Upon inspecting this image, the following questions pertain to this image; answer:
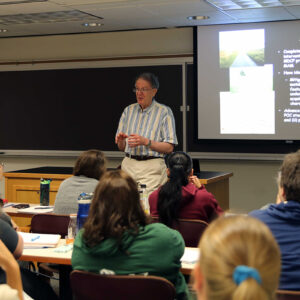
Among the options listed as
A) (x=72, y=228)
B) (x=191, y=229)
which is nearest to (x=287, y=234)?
(x=191, y=229)

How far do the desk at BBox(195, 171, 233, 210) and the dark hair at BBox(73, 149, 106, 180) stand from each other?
1.51 m

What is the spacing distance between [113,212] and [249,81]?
4.70 m

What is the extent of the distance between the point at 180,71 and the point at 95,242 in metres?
4.92

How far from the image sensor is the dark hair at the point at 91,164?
4.08 metres

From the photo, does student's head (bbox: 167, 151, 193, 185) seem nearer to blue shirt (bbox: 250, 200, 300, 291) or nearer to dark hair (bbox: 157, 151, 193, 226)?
dark hair (bbox: 157, 151, 193, 226)

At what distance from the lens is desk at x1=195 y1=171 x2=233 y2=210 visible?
217 inches

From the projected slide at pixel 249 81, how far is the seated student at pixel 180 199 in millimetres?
3259

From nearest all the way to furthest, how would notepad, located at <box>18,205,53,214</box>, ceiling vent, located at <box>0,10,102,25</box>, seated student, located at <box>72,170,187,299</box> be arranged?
seated student, located at <box>72,170,187,299</box>
notepad, located at <box>18,205,53,214</box>
ceiling vent, located at <box>0,10,102,25</box>

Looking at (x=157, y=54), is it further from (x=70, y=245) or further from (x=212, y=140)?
(x=70, y=245)

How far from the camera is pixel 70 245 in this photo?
325cm

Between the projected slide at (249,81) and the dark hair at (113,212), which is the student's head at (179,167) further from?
the projected slide at (249,81)

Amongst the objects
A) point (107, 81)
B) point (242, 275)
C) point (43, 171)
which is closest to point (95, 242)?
point (242, 275)

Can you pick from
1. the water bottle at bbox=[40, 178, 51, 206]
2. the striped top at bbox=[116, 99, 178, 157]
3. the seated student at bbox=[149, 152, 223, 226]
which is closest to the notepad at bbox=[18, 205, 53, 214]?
the water bottle at bbox=[40, 178, 51, 206]

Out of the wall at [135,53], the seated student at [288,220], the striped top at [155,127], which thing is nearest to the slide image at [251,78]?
the wall at [135,53]
